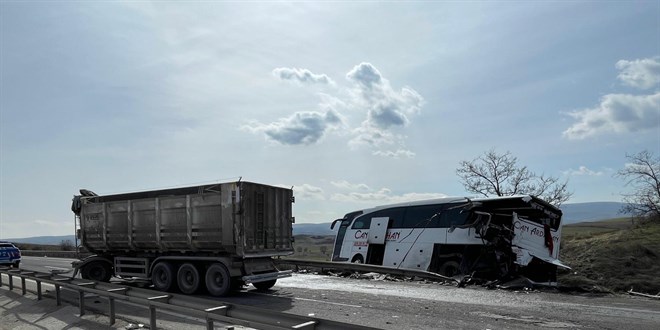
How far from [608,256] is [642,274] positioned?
1772mm

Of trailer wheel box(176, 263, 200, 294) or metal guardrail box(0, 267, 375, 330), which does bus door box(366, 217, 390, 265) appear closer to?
trailer wheel box(176, 263, 200, 294)

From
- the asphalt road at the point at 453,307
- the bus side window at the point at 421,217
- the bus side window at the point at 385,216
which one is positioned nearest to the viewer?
the asphalt road at the point at 453,307

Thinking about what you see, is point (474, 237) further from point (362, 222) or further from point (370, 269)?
point (362, 222)

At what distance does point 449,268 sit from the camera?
18.0 metres

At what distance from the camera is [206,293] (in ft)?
44.9

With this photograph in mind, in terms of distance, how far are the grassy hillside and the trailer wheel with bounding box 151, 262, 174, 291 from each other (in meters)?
11.7

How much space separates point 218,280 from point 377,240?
9.41 metres

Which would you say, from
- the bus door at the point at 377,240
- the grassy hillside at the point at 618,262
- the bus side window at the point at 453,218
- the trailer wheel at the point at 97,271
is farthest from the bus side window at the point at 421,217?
the trailer wheel at the point at 97,271

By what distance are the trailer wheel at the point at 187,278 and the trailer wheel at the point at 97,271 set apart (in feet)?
13.1

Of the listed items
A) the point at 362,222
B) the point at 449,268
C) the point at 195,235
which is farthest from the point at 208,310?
the point at 362,222

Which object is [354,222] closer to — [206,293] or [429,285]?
[429,285]

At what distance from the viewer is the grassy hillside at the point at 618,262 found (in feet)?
48.2

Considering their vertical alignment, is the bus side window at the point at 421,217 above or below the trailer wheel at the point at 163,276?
above

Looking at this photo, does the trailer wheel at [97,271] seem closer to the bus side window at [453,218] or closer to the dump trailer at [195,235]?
the dump trailer at [195,235]
